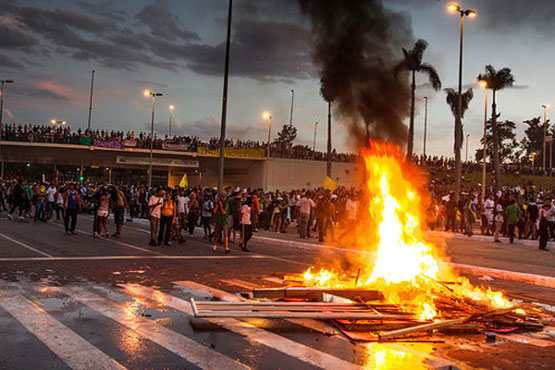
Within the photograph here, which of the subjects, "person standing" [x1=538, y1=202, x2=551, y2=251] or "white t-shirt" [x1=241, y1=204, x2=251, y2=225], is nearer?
"white t-shirt" [x1=241, y1=204, x2=251, y2=225]

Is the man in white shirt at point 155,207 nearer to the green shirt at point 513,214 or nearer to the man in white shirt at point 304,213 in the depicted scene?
the man in white shirt at point 304,213

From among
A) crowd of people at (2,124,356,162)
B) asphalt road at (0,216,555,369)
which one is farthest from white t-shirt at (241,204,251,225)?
crowd of people at (2,124,356,162)

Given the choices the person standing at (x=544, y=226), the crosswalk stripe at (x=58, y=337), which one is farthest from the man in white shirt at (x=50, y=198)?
the person standing at (x=544, y=226)

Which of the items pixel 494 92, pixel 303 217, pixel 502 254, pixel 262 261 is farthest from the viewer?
pixel 494 92

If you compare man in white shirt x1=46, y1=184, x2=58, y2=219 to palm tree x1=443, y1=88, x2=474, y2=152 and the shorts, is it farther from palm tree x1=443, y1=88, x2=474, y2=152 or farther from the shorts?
palm tree x1=443, y1=88, x2=474, y2=152

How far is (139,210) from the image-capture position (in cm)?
3134

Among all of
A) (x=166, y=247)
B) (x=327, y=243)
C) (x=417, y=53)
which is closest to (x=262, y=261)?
(x=166, y=247)

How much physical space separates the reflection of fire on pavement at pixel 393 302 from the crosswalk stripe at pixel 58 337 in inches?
61.5

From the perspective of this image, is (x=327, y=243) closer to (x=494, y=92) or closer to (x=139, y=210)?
(x=139, y=210)

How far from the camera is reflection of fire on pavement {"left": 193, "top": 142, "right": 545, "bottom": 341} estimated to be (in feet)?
21.6

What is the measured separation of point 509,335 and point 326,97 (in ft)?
22.4

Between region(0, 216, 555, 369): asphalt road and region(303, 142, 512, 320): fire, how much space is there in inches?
46.9

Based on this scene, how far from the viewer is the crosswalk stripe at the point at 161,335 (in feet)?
Answer: 16.5

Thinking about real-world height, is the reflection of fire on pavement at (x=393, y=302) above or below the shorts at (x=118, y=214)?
below
